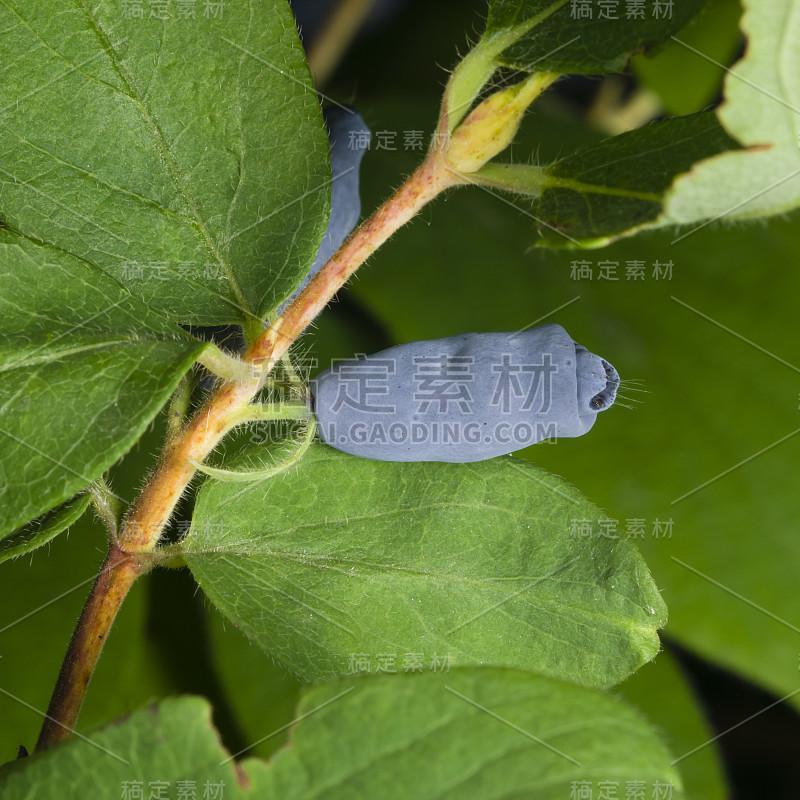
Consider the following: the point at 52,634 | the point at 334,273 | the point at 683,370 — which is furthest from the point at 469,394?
the point at 683,370

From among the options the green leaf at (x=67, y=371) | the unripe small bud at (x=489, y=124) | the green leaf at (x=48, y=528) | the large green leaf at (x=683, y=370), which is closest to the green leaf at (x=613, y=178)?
the unripe small bud at (x=489, y=124)

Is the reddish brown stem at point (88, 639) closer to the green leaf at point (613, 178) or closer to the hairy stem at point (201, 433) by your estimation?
the hairy stem at point (201, 433)

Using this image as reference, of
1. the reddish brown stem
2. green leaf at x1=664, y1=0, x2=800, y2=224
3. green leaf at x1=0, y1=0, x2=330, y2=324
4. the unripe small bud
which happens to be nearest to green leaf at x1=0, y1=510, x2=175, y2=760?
the reddish brown stem

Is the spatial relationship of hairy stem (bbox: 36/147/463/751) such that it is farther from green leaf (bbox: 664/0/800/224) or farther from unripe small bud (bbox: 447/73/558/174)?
green leaf (bbox: 664/0/800/224)

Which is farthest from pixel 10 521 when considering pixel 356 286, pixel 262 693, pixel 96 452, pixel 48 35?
pixel 356 286

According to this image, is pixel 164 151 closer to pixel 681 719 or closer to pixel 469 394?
pixel 469 394

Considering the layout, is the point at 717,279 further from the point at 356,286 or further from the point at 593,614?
the point at 593,614

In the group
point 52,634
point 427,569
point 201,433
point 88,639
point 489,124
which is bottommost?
point 52,634
